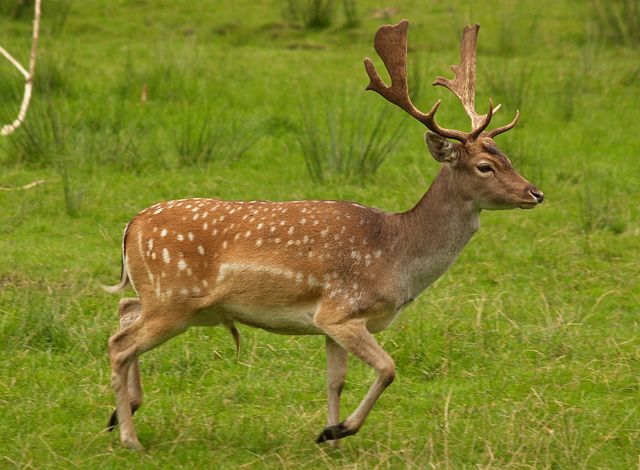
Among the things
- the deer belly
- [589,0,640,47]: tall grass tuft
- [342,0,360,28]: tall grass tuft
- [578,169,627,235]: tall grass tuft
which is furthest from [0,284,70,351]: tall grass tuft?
[589,0,640,47]: tall grass tuft

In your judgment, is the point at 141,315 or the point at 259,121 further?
the point at 259,121

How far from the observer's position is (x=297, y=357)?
679 cm

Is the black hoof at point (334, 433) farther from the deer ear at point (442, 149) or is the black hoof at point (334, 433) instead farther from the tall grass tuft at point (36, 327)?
the tall grass tuft at point (36, 327)

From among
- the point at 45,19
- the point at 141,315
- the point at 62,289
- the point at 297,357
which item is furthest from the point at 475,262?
the point at 45,19

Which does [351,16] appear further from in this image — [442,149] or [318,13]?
[442,149]

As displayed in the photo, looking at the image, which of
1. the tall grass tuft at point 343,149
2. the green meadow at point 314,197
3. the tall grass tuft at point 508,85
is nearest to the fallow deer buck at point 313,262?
the green meadow at point 314,197

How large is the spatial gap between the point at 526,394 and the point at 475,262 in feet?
6.64

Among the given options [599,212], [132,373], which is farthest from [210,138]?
[132,373]

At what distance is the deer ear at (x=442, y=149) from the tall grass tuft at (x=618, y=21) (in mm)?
7611

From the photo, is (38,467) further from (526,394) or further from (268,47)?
(268,47)

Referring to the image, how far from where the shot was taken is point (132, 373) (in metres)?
5.79

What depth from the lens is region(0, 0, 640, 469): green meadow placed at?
5.80 meters

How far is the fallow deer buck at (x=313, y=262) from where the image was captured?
552 centimetres

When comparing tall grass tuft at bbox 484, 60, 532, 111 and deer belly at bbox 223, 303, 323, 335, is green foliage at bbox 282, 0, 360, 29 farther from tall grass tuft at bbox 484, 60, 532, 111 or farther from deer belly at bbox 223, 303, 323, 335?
deer belly at bbox 223, 303, 323, 335
